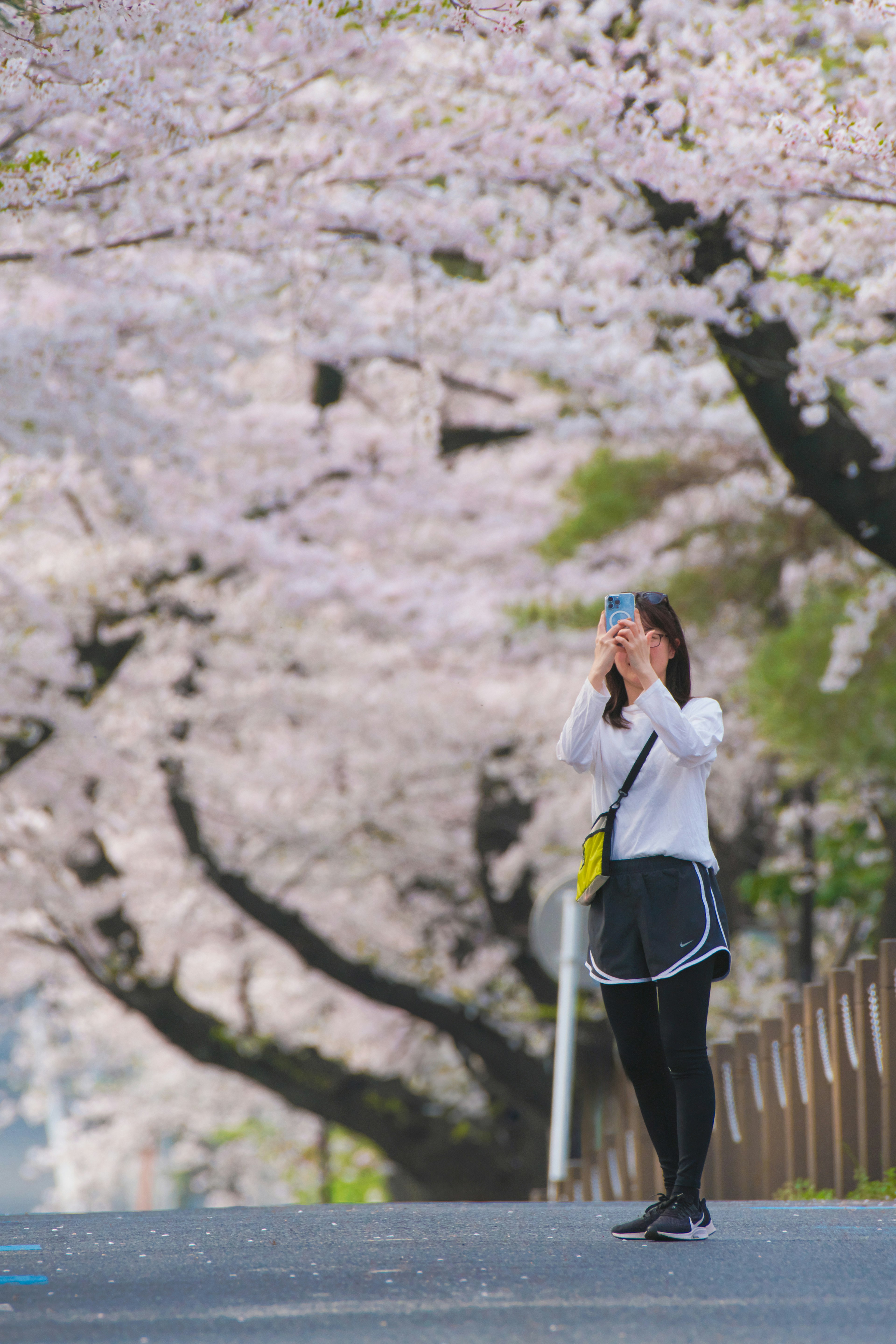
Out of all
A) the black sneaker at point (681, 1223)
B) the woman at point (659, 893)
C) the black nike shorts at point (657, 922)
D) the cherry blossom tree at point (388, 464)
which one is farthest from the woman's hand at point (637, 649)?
the cherry blossom tree at point (388, 464)

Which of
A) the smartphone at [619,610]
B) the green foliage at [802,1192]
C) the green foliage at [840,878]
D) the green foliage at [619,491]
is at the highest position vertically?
the smartphone at [619,610]

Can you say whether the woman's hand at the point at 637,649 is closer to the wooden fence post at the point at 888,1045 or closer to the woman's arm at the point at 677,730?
the woman's arm at the point at 677,730

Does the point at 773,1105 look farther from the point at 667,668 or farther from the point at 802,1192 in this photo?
the point at 667,668

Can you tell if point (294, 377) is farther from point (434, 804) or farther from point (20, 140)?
point (20, 140)

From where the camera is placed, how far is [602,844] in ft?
12.1

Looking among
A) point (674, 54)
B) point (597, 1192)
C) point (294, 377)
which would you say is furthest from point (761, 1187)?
point (294, 377)

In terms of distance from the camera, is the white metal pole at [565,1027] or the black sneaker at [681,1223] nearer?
the black sneaker at [681,1223]

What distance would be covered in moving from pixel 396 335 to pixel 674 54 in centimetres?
302

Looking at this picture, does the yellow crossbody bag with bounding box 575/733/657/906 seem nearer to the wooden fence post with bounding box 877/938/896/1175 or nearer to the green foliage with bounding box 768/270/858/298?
the wooden fence post with bounding box 877/938/896/1175

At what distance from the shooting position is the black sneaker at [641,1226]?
375 cm

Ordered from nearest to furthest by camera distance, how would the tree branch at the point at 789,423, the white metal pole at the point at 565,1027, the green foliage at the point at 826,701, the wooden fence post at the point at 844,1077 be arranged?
the wooden fence post at the point at 844,1077, the tree branch at the point at 789,423, the white metal pole at the point at 565,1027, the green foliage at the point at 826,701

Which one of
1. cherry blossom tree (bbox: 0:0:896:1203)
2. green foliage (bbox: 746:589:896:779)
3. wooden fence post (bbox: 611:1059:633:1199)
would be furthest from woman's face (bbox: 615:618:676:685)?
green foliage (bbox: 746:589:896:779)

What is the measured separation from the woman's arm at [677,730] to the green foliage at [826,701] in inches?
201

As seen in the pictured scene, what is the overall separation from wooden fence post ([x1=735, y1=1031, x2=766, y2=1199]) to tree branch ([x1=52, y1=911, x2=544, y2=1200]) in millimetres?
5584
